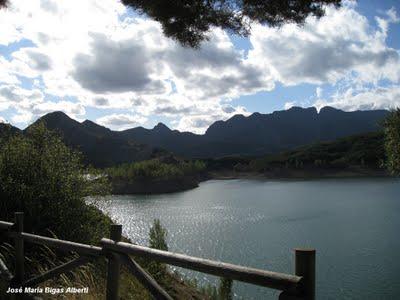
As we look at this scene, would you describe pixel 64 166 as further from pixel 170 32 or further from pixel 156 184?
pixel 156 184

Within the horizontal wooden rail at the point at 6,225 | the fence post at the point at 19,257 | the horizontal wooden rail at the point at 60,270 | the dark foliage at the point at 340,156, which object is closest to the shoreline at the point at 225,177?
the dark foliage at the point at 340,156

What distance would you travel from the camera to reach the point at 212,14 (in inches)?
350

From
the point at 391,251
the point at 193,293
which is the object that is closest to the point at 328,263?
the point at 391,251

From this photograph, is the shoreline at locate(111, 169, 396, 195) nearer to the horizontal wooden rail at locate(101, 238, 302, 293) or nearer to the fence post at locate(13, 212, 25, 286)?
the fence post at locate(13, 212, 25, 286)

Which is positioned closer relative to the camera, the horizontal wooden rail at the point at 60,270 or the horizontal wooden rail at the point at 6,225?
the horizontal wooden rail at the point at 60,270

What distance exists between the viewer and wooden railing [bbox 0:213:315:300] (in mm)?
3637

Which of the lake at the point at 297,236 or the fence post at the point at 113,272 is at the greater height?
the fence post at the point at 113,272

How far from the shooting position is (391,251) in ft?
97.0

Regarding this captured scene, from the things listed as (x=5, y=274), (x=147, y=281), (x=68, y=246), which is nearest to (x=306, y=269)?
(x=147, y=281)

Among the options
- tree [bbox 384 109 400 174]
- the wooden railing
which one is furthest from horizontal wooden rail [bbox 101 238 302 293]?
tree [bbox 384 109 400 174]

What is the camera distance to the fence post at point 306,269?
3.59 meters

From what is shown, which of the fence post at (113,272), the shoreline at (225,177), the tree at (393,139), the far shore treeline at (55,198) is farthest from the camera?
the shoreline at (225,177)

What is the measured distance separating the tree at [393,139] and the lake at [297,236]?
597 centimetres

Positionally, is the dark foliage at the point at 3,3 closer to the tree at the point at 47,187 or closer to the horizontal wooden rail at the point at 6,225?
the horizontal wooden rail at the point at 6,225
